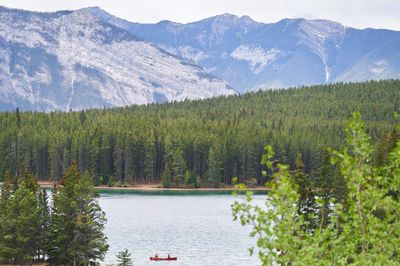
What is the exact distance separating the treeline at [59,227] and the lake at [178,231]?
9148 mm

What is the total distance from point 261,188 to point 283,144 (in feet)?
52.0

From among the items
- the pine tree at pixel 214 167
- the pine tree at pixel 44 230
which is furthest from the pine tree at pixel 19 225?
the pine tree at pixel 214 167

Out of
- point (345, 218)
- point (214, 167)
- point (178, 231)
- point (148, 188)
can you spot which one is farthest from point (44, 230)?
point (214, 167)

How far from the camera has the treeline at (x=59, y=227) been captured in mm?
56594

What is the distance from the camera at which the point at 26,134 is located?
186 metres

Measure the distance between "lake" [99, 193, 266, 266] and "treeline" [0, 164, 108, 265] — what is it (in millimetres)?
9148

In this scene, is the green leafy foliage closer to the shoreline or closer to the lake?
the lake

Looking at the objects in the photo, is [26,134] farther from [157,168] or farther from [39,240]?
[39,240]

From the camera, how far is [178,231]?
307 ft

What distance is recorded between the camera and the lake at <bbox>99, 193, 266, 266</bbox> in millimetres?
73688

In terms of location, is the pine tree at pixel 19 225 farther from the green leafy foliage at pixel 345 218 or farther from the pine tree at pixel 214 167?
the pine tree at pixel 214 167

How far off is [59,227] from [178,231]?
37.6 m

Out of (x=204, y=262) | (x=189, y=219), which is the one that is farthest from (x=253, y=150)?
(x=204, y=262)

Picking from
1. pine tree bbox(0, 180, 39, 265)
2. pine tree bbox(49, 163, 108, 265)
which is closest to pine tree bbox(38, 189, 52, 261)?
pine tree bbox(0, 180, 39, 265)
